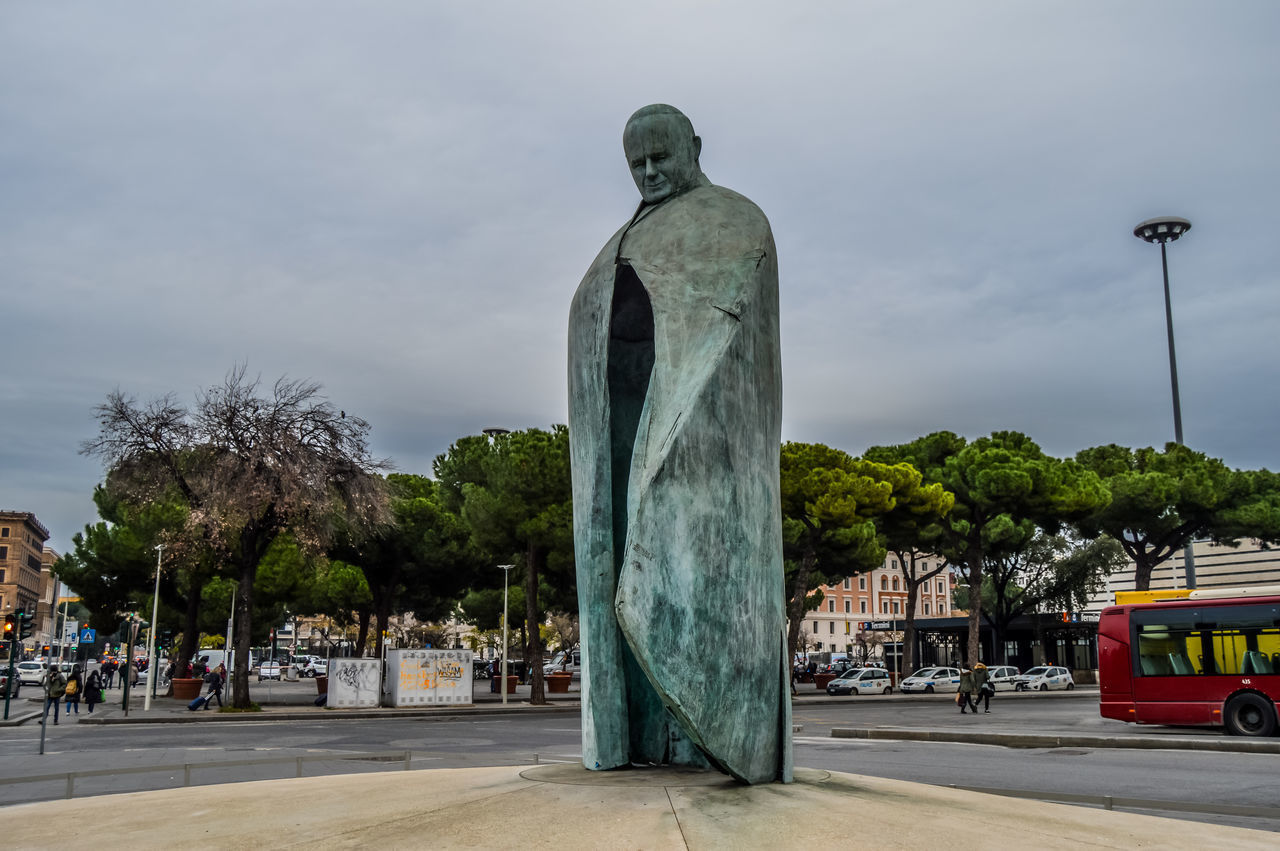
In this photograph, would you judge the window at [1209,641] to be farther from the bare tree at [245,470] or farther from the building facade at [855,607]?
the building facade at [855,607]

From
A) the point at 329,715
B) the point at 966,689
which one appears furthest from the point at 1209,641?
the point at 329,715

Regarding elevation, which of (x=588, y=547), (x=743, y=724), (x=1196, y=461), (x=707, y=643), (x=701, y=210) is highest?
(x=1196, y=461)

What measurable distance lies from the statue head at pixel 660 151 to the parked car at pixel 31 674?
159 feet

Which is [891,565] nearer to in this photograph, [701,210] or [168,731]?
[168,731]

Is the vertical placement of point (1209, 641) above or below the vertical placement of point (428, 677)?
above

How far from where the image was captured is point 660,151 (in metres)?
6.60

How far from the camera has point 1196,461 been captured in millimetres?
41594

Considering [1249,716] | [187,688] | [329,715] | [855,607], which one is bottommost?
[329,715]

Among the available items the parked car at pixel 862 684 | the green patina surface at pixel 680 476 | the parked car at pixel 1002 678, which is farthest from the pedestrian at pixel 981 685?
the green patina surface at pixel 680 476

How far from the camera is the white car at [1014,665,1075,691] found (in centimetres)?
4100

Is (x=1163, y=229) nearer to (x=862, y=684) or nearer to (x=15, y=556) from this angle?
(x=862, y=684)

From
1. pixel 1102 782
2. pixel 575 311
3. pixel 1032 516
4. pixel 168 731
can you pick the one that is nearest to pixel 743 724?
pixel 575 311

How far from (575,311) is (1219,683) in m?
17.3

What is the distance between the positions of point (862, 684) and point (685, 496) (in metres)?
→ 36.5
